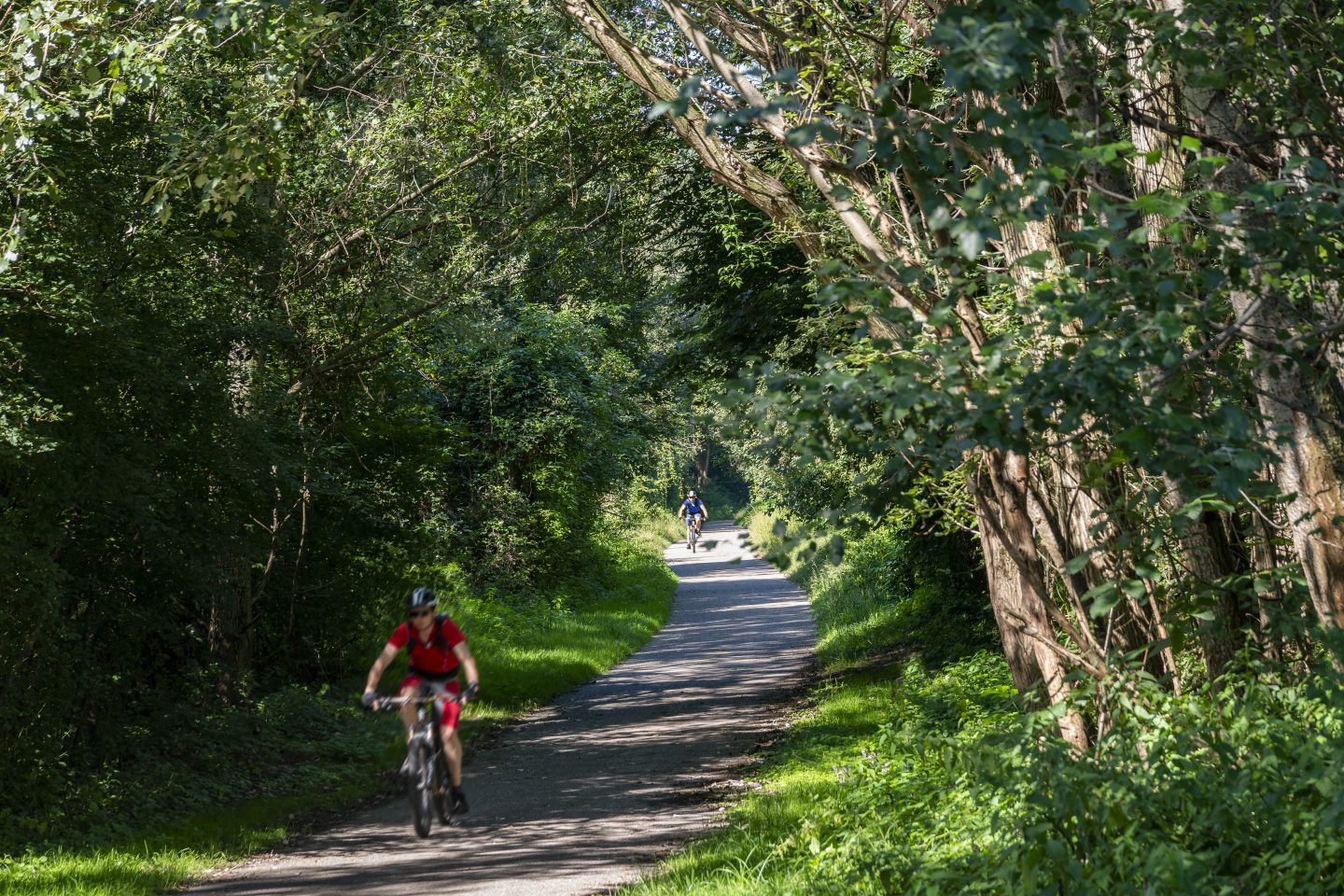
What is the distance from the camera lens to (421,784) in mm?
8445

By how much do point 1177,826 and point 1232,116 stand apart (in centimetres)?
337

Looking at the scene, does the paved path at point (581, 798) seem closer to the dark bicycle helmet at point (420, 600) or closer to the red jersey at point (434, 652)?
the red jersey at point (434, 652)

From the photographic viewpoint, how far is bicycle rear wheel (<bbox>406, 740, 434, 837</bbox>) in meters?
8.39

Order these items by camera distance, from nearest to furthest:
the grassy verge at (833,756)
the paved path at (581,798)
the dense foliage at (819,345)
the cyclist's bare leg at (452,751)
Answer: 1. the dense foliage at (819,345)
2. the grassy verge at (833,756)
3. the paved path at (581,798)
4. the cyclist's bare leg at (452,751)

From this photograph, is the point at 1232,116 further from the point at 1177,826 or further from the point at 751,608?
the point at 751,608

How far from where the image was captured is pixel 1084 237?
411 cm

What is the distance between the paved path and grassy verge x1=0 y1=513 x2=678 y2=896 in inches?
15.5

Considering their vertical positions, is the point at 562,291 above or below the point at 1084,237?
above

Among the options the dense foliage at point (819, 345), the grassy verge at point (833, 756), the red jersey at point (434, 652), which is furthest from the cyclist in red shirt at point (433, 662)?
the dense foliage at point (819, 345)

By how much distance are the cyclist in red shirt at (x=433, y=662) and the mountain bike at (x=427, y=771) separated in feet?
0.17

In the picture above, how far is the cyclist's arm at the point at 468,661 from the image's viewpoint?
8.36 metres

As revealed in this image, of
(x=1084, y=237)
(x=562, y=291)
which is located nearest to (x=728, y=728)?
(x=1084, y=237)

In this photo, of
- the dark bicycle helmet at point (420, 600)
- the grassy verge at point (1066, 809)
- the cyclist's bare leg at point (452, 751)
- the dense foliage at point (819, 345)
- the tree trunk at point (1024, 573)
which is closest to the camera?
the dense foliage at point (819, 345)

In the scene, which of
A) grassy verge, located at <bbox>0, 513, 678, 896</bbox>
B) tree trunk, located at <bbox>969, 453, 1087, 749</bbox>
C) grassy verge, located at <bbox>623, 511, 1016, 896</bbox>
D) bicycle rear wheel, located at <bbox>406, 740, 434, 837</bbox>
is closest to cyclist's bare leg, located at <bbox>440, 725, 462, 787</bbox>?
bicycle rear wheel, located at <bbox>406, 740, 434, 837</bbox>
